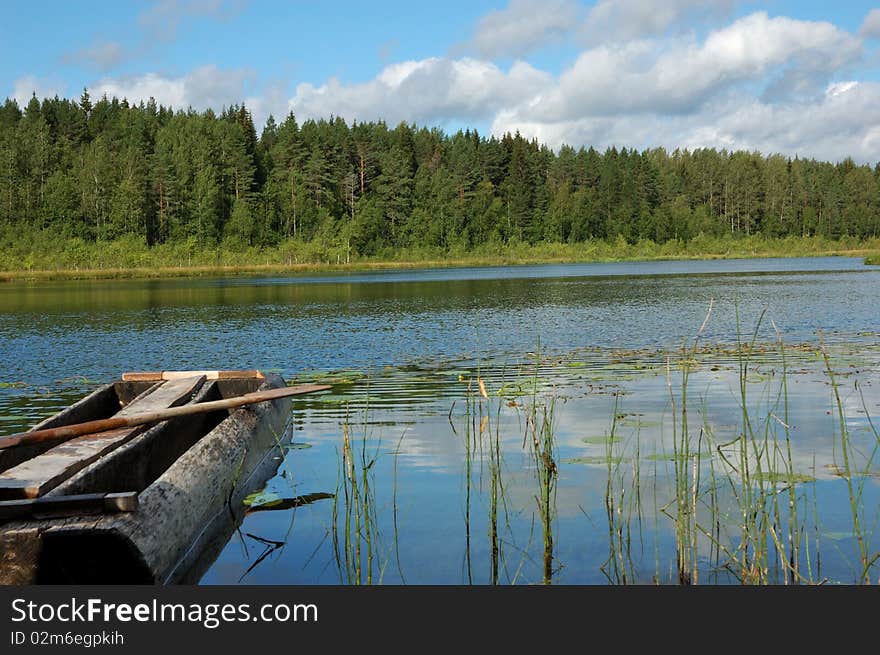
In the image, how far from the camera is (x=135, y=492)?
541 centimetres

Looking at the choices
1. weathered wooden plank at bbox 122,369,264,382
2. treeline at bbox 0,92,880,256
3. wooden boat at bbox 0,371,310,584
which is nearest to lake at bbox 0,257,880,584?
wooden boat at bbox 0,371,310,584

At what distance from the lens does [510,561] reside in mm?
5949

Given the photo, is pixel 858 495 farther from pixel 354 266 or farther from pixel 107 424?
pixel 354 266

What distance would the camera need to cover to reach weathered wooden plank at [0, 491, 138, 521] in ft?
16.1

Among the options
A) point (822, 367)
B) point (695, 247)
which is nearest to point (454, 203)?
point (695, 247)

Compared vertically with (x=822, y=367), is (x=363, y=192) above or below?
above

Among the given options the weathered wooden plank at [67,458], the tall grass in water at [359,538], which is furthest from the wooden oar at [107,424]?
the tall grass in water at [359,538]

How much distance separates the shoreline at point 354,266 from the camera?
231 ft

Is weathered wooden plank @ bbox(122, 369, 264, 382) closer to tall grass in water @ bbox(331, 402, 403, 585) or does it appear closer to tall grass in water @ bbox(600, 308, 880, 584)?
tall grass in water @ bbox(331, 402, 403, 585)

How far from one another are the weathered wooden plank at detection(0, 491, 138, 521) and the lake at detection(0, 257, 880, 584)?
3.74 feet

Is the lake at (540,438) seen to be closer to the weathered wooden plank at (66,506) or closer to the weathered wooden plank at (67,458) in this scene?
the weathered wooden plank at (66,506)
